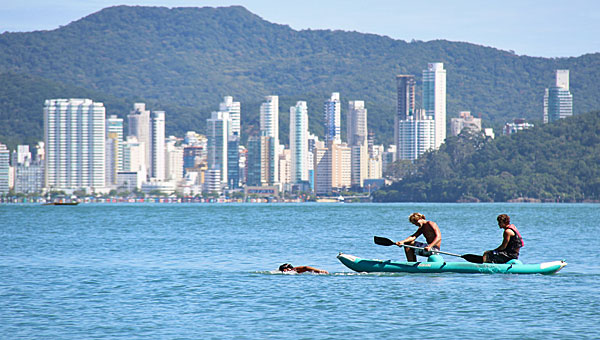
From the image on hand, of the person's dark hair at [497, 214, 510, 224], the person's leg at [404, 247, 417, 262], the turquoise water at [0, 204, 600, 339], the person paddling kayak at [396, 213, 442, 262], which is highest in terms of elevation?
the person's dark hair at [497, 214, 510, 224]

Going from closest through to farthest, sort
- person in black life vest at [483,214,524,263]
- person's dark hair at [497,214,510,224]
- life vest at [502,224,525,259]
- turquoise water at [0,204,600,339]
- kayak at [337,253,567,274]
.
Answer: turquoise water at [0,204,600,339]
person's dark hair at [497,214,510,224]
person in black life vest at [483,214,524,263]
life vest at [502,224,525,259]
kayak at [337,253,567,274]

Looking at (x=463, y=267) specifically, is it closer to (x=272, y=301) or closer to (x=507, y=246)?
(x=507, y=246)

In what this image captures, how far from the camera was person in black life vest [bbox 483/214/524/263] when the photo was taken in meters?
28.4

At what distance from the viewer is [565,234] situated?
64688 mm

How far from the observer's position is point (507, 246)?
2916 centimetres

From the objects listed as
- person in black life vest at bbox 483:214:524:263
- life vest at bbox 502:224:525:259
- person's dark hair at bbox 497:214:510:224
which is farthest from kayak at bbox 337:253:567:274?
person's dark hair at bbox 497:214:510:224

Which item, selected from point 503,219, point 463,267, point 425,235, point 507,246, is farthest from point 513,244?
point 425,235

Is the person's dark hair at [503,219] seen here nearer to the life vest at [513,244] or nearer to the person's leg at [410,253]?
the life vest at [513,244]

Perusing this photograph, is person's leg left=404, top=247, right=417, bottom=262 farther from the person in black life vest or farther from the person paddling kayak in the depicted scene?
the person in black life vest

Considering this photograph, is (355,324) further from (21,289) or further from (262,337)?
(21,289)

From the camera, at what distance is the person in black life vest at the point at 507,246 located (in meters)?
28.4

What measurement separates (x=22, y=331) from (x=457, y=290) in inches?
490

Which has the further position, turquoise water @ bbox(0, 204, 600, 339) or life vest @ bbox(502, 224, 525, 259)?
life vest @ bbox(502, 224, 525, 259)

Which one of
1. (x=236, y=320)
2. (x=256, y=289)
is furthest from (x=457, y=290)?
(x=236, y=320)
